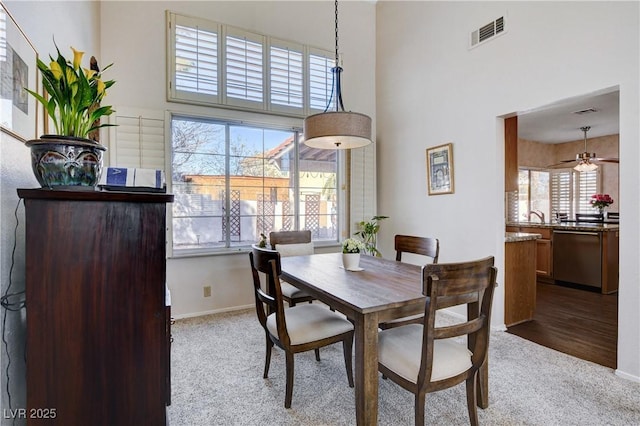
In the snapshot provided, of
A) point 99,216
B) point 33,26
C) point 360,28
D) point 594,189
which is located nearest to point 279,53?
point 360,28

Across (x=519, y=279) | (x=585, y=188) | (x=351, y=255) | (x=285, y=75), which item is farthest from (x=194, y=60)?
(x=585, y=188)

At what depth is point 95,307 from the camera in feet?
3.68

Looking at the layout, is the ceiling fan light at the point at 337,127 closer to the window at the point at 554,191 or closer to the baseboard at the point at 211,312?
the baseboard at the point at 211,312

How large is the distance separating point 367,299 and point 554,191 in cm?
761

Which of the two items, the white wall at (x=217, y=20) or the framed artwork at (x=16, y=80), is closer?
the framed artwork at (x=16, y=80)

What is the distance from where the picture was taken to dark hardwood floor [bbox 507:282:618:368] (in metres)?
2.66

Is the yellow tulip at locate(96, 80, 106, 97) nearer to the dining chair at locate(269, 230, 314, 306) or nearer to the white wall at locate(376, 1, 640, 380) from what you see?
the dining chair at locate(269, 230, 314, 306)

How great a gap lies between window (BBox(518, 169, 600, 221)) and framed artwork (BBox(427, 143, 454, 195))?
4203 mm

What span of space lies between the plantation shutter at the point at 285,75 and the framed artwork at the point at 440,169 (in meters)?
1.76

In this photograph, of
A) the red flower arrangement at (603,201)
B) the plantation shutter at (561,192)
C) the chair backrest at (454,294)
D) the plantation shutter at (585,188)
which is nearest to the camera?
the chair backrest at (454,294)

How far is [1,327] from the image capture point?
4.02 ft

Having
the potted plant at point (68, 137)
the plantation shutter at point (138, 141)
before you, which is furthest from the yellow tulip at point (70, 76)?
the plantation shutter at point (138, 141)

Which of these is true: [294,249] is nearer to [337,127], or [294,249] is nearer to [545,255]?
[337,127]

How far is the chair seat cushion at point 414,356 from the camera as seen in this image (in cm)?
152
